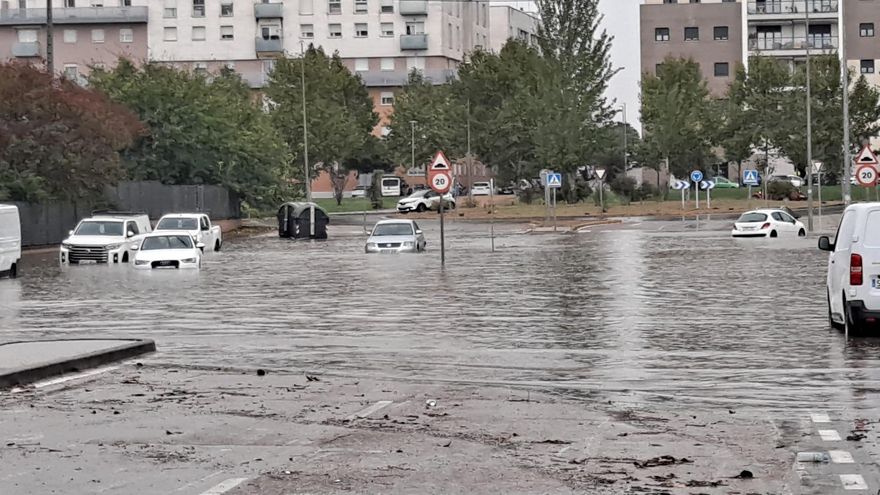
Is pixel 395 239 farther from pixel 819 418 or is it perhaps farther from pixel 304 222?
pixel 819 418

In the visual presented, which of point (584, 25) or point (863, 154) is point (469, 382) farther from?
point (584, 25)

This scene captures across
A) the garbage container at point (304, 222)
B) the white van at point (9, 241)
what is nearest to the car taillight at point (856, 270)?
the white van at point (9, 241)

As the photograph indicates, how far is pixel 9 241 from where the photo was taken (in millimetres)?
44000

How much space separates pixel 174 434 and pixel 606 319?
46.9 feet

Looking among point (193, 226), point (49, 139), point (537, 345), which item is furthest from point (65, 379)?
point (49, 139)

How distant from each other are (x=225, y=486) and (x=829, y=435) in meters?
4.79

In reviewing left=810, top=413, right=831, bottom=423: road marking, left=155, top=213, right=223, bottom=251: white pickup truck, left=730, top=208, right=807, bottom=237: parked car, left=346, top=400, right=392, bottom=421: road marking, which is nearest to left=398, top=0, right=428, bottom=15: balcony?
left=730, top=208, right=807, bottom=237: parked car

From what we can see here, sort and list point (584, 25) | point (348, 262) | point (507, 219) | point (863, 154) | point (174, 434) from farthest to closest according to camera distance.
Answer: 1. point (584, 25)
2. point (507, 219)
3. point (348, 262)
4. point (863, 154)
5. point (174, 434)

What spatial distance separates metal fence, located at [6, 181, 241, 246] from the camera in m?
66.8

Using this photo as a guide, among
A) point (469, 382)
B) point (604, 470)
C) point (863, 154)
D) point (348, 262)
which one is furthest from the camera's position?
point (348, 262)

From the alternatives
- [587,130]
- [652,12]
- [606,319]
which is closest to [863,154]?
[606,319]

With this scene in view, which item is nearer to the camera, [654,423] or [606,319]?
[654,423]

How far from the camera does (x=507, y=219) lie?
321 ft

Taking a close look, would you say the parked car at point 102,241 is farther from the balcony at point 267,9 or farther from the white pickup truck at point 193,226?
the balcony at point 267,9
